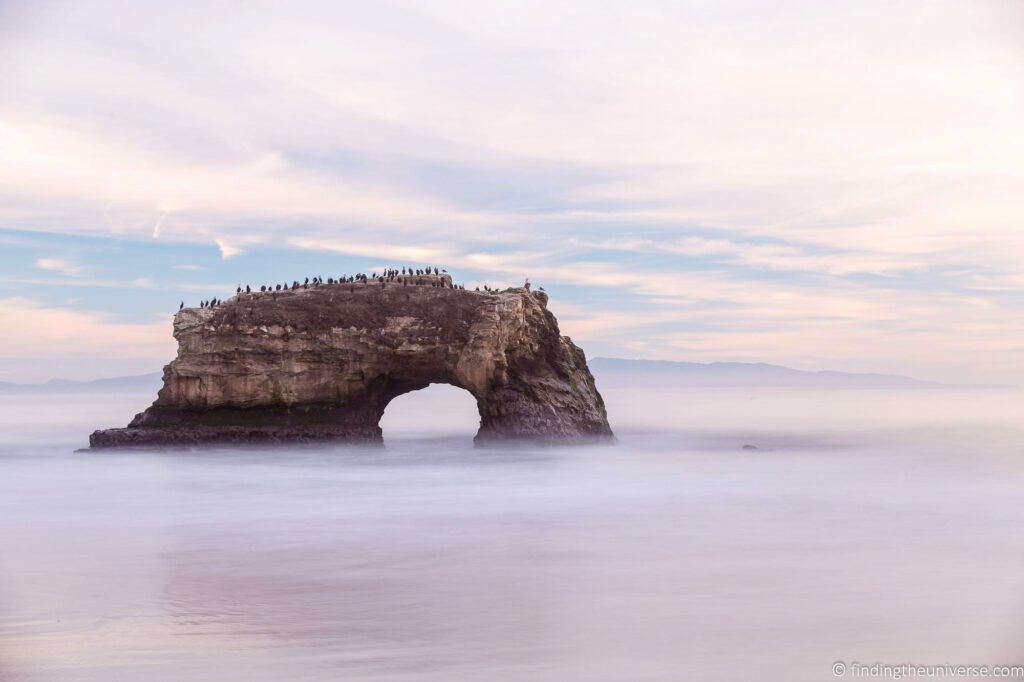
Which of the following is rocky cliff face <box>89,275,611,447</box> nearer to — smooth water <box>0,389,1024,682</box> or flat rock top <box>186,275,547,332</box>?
flat rock top <box>186,275,547,332</box>

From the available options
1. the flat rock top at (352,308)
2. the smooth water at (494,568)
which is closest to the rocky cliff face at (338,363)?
the flat rock top at (352,308)

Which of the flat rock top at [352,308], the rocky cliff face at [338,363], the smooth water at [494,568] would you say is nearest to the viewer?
the smooth water at [494,568]

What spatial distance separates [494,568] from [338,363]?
23.1 m

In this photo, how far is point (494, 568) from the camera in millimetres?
21297

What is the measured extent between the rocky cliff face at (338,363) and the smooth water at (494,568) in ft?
8.60

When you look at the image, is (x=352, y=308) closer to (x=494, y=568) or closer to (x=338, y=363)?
(x=338, y=363)

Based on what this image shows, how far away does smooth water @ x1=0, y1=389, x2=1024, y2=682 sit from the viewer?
1493 cm

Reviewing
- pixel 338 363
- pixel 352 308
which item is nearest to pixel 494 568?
pixel 338 363

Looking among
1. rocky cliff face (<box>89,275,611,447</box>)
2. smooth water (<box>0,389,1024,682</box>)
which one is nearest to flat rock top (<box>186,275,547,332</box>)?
rocky cliff face (<box>89,275,611,447</box>)

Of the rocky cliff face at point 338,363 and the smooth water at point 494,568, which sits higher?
the rocky cliff face at point 338,363

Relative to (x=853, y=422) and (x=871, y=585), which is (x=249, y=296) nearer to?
(x=871, y=585)

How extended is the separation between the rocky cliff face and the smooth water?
262cm

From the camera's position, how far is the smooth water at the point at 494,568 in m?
14.9

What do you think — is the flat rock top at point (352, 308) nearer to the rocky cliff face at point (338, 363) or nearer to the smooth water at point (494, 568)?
the rocky cliff face at point (338, 363)
